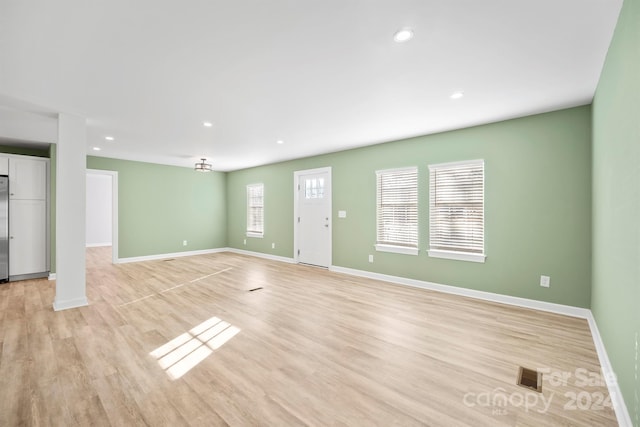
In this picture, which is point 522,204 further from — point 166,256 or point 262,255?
point 166,256

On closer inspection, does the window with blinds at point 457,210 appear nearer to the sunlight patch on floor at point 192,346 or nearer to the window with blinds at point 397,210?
the window with blinds at point 397,210

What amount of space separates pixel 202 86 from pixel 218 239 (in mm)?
6283

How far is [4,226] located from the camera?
15.3 feet

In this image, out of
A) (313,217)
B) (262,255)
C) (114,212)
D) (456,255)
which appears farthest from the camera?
(262,255)

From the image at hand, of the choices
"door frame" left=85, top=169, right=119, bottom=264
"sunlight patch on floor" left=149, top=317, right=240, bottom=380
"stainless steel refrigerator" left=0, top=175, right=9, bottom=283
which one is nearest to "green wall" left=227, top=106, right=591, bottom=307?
"sunlight patch on floor" left=149, top=317, right=240, bottom=380

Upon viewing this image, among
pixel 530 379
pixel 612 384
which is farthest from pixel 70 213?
pixel 612 384

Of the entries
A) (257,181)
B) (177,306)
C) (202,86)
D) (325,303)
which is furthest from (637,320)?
(257,181)

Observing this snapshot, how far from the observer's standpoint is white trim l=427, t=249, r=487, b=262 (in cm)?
389

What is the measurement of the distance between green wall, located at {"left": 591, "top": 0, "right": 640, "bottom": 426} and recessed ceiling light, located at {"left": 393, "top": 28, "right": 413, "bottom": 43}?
44.5 inches

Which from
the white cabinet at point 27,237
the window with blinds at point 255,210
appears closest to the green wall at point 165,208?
the window with blinds at point 255,210

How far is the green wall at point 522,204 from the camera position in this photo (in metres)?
3.22

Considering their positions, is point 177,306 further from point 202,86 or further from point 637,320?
point 637,320

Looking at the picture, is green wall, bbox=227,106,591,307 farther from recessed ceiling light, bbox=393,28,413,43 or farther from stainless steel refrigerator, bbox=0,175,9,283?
stainless steel refrigerator, bbox=0,175,9,283

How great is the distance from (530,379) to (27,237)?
7.60m
